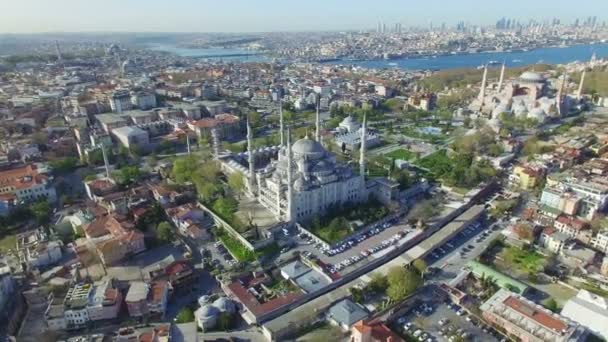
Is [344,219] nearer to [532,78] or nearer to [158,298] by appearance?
[158,298]

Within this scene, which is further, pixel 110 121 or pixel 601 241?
pixel 110 121

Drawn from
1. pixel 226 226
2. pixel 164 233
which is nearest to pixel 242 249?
pixel 226 226

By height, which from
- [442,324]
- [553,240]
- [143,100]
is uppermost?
[143,100]

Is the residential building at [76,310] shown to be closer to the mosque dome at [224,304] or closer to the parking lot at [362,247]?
the mosque dome at [224,304]

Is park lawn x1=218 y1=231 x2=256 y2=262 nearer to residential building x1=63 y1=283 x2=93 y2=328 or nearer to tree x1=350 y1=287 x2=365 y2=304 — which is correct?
tree x1=350 y1=287 x2=365 y2=304

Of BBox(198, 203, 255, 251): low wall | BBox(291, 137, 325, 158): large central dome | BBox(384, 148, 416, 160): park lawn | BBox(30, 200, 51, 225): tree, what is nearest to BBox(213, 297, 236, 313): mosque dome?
BBox(198, 203, 255, 251): low wall

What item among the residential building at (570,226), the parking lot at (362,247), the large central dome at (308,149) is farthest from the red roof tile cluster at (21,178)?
the residential building at (570,226)
